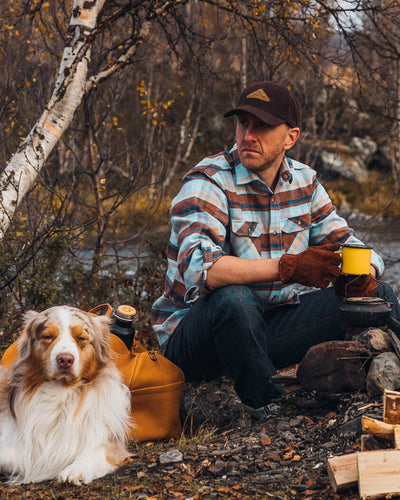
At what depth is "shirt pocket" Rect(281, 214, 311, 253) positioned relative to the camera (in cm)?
378

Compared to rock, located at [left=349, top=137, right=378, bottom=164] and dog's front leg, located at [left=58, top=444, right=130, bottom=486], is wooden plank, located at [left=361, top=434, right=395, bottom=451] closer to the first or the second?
dog's front leg, located at [left=58, top=444, right=130, bottom=486]

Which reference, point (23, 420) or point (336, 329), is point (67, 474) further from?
point (336, 329)

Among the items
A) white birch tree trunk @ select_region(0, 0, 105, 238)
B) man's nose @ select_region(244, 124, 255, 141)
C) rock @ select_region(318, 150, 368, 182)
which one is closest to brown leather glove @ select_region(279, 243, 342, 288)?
man's nose @ select_region(244, 124, 255, 141)

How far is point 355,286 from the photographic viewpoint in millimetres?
3457

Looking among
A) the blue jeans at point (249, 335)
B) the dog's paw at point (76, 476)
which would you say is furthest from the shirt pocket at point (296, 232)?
the dog's paw at point (76, 476)

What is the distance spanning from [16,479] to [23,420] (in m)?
0.28

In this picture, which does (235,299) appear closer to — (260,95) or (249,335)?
(249,335)

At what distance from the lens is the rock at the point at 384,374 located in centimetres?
314

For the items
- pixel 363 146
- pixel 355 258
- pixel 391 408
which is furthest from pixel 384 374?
pixel 363 146

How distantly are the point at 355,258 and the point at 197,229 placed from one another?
0.89 meters

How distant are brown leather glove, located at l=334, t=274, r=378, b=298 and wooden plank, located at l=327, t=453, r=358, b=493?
113cm

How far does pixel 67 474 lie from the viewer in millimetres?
2814

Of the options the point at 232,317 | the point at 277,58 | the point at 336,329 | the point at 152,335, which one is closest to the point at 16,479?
the point at 232,317

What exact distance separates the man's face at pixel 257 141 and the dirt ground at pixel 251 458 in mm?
1412
